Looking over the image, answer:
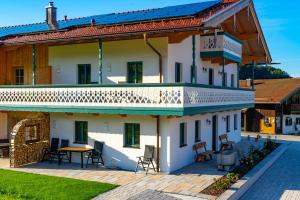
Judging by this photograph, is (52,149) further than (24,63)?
No

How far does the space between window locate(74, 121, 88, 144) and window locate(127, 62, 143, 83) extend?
11.2ft

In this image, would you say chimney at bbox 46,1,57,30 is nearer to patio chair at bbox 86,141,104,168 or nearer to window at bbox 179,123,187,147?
patio chair at bbox 86,141,104,168

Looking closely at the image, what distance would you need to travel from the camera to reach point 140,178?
49.8ft

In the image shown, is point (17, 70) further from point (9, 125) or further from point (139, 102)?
point (139, 102)

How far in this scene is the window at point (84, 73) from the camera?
747 inches

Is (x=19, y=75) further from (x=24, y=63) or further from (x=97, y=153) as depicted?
(x=97, y=153)

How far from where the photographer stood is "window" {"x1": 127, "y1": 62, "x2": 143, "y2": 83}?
689 inches

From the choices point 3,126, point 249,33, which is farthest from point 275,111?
point 3,126

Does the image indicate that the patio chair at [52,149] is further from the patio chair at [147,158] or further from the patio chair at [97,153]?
the patio chair at [147,158]

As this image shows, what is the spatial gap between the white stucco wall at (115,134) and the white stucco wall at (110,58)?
6.70 ft

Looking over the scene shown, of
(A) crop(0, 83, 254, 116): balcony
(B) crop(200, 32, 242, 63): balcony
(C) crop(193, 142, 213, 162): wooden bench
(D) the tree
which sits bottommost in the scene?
(C) crop(193, 142, 213, 162): wooden bench

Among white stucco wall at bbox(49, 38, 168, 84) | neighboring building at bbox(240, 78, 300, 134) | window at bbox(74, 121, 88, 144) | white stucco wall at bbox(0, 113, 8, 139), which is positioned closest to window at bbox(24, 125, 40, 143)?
window at bbox(74, 121, 88, 144)

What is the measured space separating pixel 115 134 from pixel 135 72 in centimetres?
326

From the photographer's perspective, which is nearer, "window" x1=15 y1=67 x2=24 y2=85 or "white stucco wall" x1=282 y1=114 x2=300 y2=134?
"window" x1=15 y1=67 x2=24 y2=85
